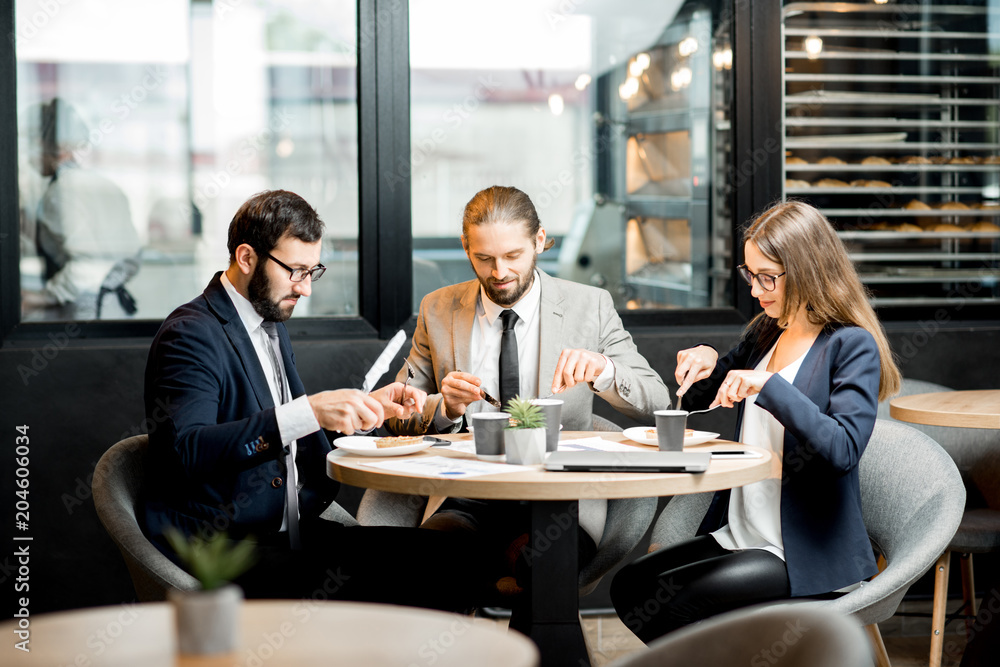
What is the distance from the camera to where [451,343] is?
313cm

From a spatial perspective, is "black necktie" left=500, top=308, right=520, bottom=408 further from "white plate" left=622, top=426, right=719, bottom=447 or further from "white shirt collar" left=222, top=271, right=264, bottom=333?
"white shirt collar" left=222, top=271, right=264, bottom=333

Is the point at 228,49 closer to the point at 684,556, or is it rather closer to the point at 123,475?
the point at 123,475

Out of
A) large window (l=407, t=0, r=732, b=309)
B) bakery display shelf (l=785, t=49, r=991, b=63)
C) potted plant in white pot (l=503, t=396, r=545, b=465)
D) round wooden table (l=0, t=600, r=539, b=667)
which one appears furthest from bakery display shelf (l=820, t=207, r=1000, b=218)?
round wooden table (l=0, t=600, r=539, b=667)

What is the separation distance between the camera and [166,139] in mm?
4160

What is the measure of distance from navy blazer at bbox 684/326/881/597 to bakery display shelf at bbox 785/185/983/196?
1.98 metres

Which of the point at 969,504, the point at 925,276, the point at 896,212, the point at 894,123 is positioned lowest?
the point at 969,504

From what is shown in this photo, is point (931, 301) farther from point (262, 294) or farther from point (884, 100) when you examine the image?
point (262, 294)

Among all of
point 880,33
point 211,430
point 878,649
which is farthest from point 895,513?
point 880,33

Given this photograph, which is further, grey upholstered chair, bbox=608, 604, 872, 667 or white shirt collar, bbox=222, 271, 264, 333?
white shirt collar, bbox=222, 271, 264, 333

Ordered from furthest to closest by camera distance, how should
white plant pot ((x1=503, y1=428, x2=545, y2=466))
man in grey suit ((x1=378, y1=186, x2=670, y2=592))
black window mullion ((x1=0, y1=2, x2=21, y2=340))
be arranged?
black window mullion ((x1=0, y1=2, x2=21, y2=340)) < man in grey suit ((x1=378, y1=186, x2=670, y2=592)) < white plant pot ((x1=503, y1=428, x2=545, y2=466))

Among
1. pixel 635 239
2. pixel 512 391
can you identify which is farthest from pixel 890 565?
pixel 635 239

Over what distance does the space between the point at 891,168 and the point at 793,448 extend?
7.75 ft

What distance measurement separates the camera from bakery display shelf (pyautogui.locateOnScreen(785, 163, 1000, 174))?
427cm

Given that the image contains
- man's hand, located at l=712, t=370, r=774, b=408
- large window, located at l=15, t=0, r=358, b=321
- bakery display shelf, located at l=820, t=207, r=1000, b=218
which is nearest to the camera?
man's hand, located at l=712, t=370, r=774, b=408
